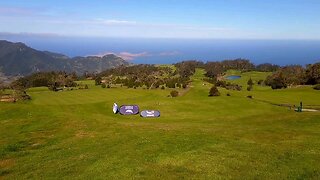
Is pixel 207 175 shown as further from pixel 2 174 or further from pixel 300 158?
pixel 2 174

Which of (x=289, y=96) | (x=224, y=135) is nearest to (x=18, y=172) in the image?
(x=224, y=135)

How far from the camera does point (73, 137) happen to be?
122 ft

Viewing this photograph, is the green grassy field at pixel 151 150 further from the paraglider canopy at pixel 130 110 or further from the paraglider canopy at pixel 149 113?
the paraglider canopy at pixel 130 110

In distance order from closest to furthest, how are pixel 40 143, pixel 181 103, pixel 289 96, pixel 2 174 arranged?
pixel 2 174 < pixel 40 143 < pixel 181 103 < pixel 289 96

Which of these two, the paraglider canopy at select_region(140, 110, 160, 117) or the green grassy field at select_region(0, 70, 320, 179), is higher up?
the green grassy field at select_region(0, 70, 320, 179)

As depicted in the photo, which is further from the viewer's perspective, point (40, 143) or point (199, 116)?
point (199, 116)

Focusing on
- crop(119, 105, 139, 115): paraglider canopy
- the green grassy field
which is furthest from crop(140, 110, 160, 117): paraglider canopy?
the green grassy field

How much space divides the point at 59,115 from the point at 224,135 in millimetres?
25872

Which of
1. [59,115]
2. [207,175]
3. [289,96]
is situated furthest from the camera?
[289,96]

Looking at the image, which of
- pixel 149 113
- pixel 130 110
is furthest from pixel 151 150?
pixel 130 110

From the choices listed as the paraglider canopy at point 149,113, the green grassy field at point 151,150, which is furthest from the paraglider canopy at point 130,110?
the green grassy field at point 151,150

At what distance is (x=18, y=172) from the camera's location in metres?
24.5

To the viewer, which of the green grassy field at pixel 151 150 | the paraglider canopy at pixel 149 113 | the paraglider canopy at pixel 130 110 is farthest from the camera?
the paraglider canopy at pixel 130 110

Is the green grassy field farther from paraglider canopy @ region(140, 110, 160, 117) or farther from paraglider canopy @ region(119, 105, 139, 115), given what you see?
paraglider canopy @ region(119, 105, 139, 115)
